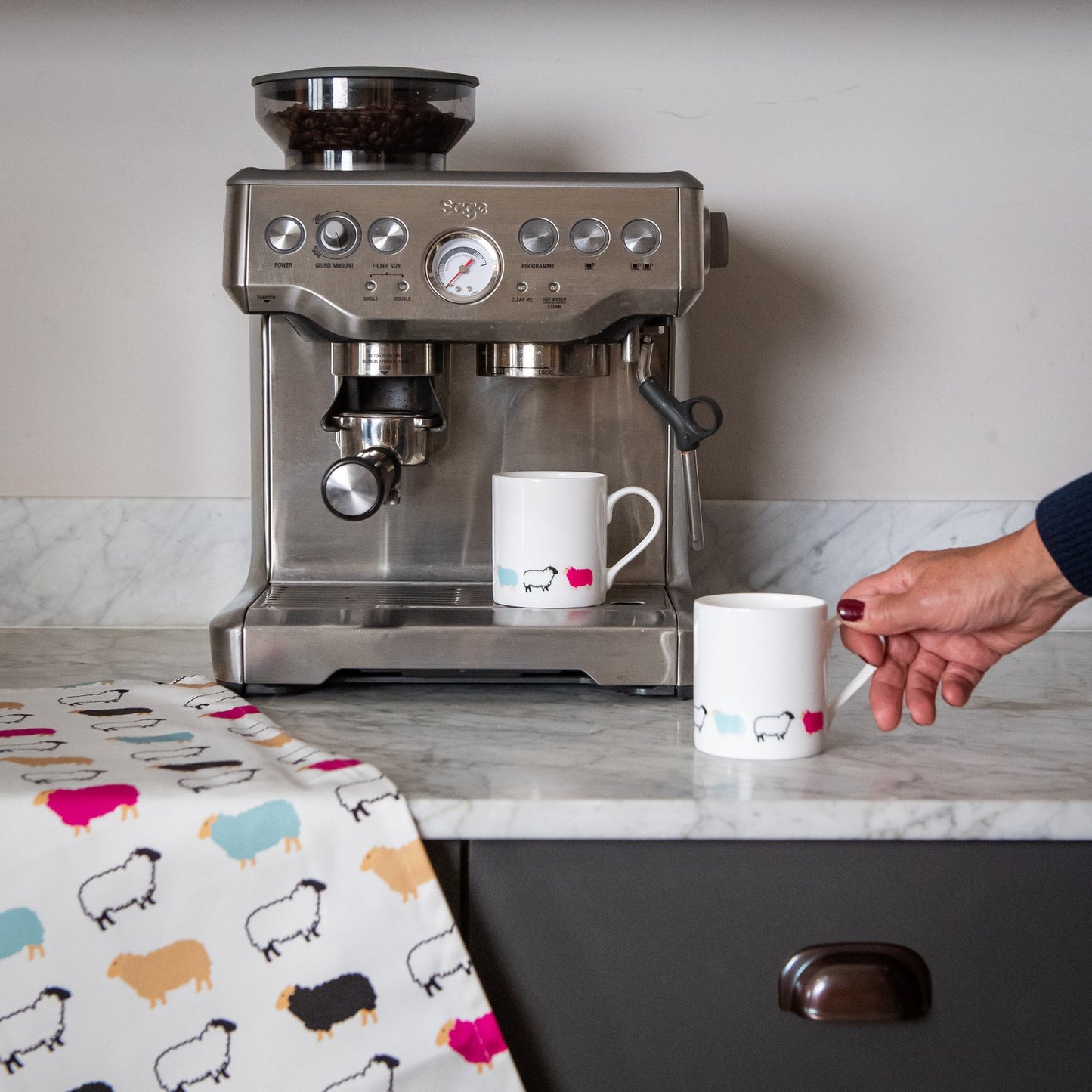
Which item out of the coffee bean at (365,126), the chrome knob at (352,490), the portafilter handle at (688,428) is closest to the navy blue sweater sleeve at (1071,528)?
the portafilter handle at (688,428)

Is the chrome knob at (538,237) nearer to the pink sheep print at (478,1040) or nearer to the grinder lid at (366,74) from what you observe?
the grinder lid at (366,74)

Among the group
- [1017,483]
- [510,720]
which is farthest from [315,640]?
[1017,483]

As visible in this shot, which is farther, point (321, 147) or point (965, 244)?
point (965, 244)

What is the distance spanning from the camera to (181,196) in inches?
48.3

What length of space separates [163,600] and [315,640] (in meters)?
0.40

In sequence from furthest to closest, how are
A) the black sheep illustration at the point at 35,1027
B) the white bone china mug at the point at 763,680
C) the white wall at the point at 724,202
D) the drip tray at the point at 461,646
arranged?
the white wall at the point at 724,202
the drip tray at the point at 461,646
the white bone china mug at the point at 763,680
the black sheep illustration at the point at 35,1027

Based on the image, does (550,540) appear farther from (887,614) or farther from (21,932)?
(21,932)

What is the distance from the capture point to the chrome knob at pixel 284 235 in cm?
90

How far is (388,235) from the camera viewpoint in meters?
0.91

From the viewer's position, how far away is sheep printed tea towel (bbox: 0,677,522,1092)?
2.12 ft

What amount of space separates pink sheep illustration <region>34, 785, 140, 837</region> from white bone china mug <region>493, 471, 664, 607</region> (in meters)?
0.35

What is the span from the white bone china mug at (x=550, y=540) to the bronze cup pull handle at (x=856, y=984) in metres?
0.32

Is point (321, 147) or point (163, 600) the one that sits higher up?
point (321, 147)

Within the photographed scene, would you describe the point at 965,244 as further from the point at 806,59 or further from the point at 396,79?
Answer: the point at 396,79
